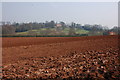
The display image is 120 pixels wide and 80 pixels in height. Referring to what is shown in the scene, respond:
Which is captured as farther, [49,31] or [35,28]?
[35,28]

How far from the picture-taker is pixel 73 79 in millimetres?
5969

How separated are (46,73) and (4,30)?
53022 mm

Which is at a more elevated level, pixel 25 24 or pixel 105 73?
pixel 25 24

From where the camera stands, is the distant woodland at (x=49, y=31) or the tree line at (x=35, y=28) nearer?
the distant woodland at (x=49, y=31)

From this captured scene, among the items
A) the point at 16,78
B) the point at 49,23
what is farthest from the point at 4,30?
the point at 16,78

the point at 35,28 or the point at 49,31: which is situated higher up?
the point at 35,28

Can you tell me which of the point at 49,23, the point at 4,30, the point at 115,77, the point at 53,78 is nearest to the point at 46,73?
the point at 53,78

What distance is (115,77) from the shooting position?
17.9ft

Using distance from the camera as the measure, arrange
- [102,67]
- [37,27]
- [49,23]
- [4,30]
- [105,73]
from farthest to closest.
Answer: [49,23]
[37,27]
[4,30]
[102,67]
[105,73]

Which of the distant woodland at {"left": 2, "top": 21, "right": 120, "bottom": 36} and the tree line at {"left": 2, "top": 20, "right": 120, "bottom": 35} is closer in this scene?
the distant woodland at {"left": 2, "top": 21, "right": 120, "bottom": 36}

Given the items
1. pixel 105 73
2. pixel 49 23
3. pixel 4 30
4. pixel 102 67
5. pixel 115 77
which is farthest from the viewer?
pixel 49 23

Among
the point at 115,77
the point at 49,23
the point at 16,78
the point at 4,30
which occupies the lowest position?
the point at 16,78

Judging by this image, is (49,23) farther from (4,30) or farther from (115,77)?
(115,77)

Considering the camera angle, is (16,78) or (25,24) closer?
(16,78)
